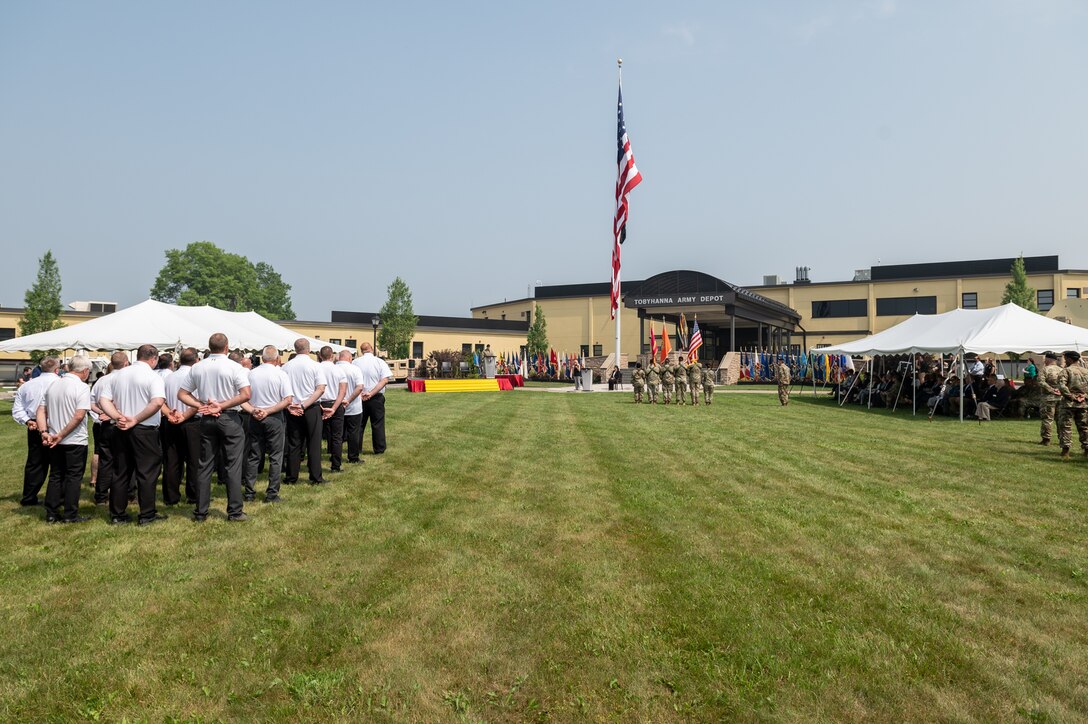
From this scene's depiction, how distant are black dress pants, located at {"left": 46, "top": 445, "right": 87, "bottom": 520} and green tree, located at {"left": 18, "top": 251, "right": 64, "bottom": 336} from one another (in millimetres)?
47090

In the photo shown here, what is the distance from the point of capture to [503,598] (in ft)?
15.2

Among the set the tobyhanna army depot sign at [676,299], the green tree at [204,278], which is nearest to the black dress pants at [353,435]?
the tobyhanna army depot sign at [676,299]

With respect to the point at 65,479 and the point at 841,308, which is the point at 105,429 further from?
the point at 841,308

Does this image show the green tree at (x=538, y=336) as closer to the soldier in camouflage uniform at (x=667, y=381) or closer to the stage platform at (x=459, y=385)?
the stage platform at (x=459, y=385)

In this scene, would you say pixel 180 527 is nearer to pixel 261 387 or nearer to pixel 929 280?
pixel 261 387

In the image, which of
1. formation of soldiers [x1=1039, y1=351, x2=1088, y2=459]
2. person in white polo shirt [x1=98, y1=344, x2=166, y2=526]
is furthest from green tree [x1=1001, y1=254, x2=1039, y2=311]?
person in white polo shirt [x1=98, y1=344, x2=166, y2=526]

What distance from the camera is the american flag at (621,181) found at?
26.3m

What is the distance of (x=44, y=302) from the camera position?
4516 cm

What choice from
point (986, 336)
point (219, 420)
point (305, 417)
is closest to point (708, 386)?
point (986, 336)

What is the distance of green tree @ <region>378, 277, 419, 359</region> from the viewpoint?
5491 cm

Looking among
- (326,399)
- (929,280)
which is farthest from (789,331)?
(326,399)

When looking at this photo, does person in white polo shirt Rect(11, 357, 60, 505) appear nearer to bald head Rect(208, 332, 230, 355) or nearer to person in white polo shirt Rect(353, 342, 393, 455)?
bald head Rect(208, 332, 230, 355)

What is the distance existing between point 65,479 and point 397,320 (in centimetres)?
4886

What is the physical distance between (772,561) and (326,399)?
6705 mm
